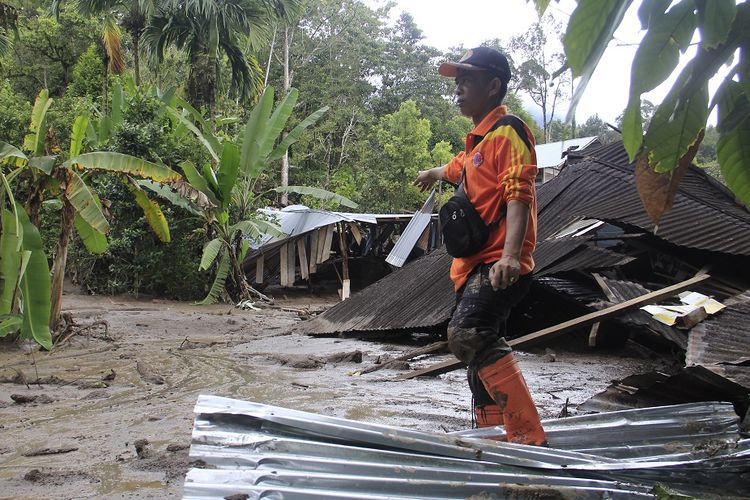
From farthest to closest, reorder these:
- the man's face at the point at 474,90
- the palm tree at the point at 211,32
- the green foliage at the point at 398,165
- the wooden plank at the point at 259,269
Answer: the green foliage at the point at 398,165
the wooden plank at the point at 259,269
the palm tree at the point at 211,32
the man's face at the point at 474,90

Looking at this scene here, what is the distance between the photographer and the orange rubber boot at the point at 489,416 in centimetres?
270

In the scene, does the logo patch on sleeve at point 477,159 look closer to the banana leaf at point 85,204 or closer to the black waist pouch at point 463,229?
the black waist pouch at point 463,229

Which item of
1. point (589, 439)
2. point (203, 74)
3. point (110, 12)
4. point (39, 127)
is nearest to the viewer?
point (589, 439)

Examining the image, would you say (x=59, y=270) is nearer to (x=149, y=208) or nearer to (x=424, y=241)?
(x=149, y=208)

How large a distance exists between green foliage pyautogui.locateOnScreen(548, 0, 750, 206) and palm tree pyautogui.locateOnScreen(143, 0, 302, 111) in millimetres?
15181

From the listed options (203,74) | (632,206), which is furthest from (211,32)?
(632,206)

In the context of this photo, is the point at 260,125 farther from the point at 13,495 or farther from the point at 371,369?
the point at 13,495

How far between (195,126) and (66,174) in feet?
23.7

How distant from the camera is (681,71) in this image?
94cm

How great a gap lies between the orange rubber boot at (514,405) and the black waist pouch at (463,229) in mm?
487

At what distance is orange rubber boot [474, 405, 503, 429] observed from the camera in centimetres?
270

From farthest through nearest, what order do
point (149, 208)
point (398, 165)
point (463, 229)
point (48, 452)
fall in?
point (398, 165)
point (149, 208)
point (48, 452)
point (463, 229)

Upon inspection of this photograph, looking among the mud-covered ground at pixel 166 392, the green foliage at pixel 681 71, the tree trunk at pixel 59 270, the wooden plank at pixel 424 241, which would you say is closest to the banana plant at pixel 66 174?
the tree trunk at pixel 59 270

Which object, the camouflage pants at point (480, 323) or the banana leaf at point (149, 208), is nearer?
the camouflage pants at point (480, 323)
